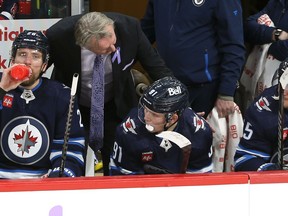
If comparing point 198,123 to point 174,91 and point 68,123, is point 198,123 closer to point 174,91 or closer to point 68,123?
point 174,91

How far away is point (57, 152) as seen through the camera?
2.65 meters

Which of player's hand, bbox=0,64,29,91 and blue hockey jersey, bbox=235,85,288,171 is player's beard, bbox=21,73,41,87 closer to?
player's hand, bbox=0,64,29,91

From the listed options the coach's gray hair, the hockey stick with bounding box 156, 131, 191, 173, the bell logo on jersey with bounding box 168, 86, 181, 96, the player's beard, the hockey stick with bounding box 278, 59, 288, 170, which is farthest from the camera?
the coach's gray hair

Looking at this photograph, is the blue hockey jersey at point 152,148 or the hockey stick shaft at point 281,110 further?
the blue hockey jersey at point 152,148

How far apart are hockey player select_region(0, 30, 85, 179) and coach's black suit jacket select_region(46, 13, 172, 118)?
200 millimetres

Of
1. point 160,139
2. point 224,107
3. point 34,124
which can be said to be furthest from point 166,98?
point 224,107

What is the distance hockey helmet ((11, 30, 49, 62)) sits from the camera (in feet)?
8.77

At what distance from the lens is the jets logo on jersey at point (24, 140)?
8.61ft

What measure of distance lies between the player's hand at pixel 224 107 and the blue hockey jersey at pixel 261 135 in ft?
1.70

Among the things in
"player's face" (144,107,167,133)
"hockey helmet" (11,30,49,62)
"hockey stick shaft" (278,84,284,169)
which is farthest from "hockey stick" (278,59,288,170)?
"hockey helmet" (11,30,49,62)

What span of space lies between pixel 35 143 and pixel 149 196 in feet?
2.17

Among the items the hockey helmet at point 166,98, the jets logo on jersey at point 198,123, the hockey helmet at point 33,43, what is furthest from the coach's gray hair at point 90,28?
the jets logo on jersey at point 198,123

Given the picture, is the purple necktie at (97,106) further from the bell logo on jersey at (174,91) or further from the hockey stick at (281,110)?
the hockey stick at (281,110)

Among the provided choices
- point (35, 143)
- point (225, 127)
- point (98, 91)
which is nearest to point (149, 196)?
point (35, 143)
